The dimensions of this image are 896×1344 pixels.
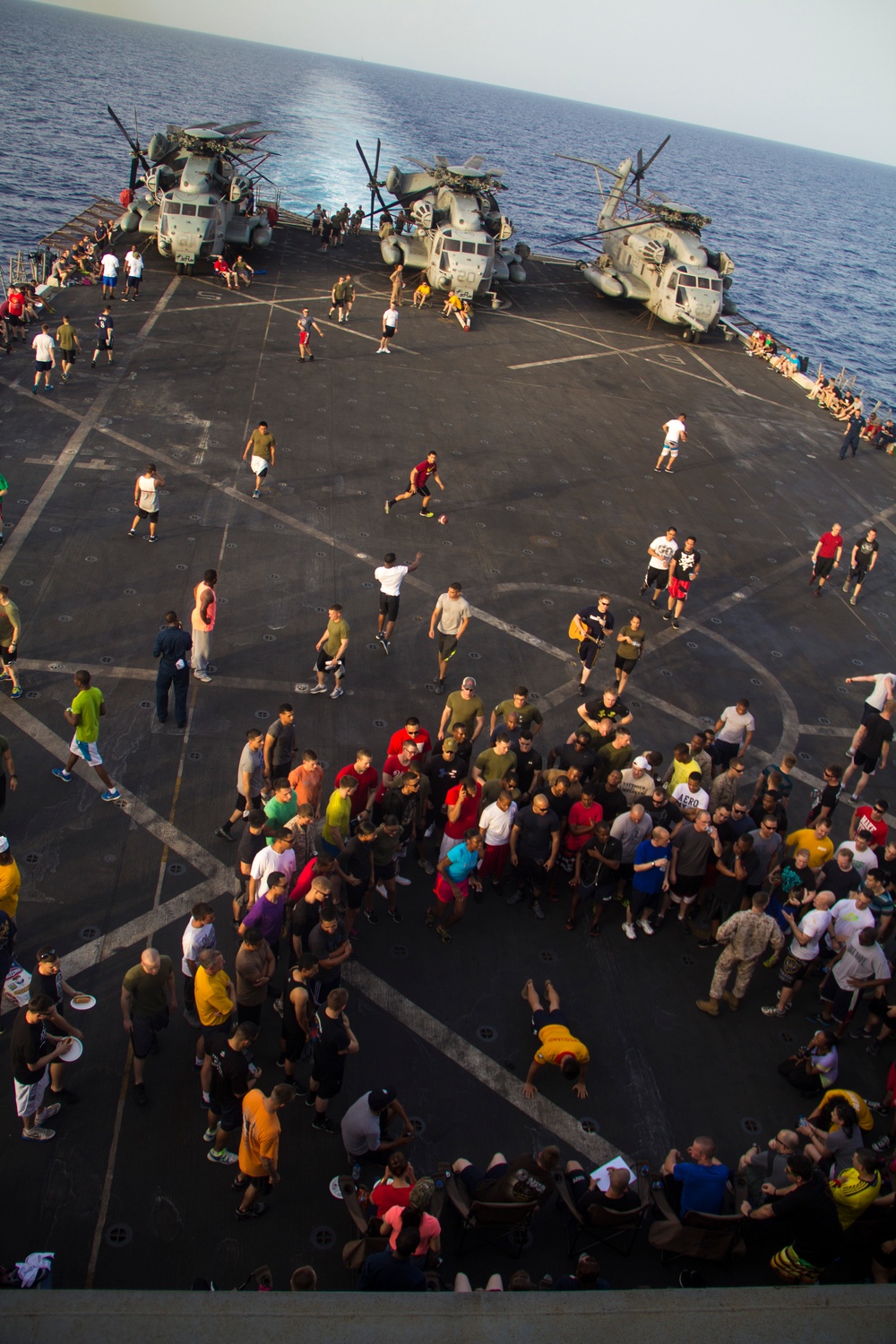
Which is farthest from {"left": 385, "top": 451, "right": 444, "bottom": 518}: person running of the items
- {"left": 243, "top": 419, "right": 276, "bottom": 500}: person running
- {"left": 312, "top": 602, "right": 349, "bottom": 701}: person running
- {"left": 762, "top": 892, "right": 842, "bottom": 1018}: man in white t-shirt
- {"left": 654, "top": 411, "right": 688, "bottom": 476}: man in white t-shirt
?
{"left": 762, "top": 892, "right": 842, "bottom": 1018}: man in white t-shirt

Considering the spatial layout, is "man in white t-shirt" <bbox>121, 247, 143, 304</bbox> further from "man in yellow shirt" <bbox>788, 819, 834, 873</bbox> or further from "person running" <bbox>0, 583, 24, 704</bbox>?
"man in yellow shirt" <bbox>788, 819, 834, 873</bbox>

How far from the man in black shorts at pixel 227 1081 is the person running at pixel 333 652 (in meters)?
6.26

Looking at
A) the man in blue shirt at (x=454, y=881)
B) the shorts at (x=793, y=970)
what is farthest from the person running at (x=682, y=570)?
the man in blue shirt at (x=454, y=881)

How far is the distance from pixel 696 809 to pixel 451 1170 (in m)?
4.83

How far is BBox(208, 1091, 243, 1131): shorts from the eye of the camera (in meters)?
6.85

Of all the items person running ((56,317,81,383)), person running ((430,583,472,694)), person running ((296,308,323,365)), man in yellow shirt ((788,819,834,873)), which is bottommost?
man in yellow shirt ((788,819,834,873))

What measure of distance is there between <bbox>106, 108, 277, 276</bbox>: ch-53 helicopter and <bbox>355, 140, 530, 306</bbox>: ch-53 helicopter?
16.8 ft

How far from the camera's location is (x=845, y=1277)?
276 inches

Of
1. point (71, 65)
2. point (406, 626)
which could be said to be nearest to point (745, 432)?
point (406, 626)

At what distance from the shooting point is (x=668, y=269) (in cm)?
3547

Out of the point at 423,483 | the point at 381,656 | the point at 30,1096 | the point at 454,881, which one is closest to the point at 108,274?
the point at 423,483

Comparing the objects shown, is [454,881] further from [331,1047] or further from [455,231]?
[455,231]

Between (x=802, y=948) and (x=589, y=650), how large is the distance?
583 centimetres

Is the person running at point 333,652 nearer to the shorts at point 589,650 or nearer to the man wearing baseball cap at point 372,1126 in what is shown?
the shorts at point 589,650
